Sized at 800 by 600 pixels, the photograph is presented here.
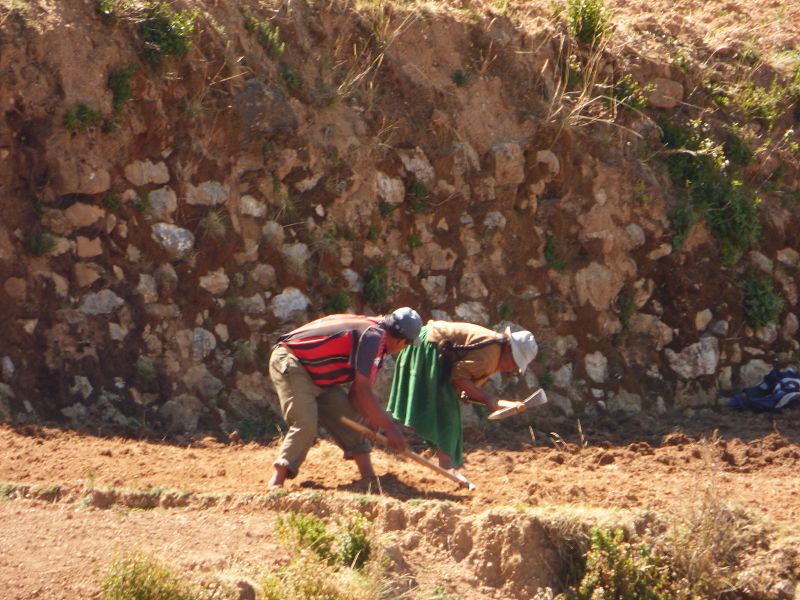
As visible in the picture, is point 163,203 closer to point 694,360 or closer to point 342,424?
point 342,424

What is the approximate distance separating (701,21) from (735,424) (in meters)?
5.56

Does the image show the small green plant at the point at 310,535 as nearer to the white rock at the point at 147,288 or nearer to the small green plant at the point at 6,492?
the small green plant at the point at 6,492

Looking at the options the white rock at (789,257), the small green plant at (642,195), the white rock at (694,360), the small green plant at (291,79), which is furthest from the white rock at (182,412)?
the white rock at (789,257)

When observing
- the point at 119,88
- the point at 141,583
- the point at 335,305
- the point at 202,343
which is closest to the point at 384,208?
the point at 335,305

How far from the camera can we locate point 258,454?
7.87 m

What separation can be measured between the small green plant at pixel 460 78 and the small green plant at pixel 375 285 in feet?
6.83

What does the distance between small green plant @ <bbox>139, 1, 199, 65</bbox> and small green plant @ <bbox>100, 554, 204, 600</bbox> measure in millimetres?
4619

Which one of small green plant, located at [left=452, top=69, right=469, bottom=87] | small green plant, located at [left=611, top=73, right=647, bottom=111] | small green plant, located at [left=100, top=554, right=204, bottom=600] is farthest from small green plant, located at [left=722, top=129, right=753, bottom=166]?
small green plant, located at [left=100, top=554, right=204, bottom=600]

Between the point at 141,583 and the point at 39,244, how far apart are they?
3.60 m

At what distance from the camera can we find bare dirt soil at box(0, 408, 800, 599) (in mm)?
5879

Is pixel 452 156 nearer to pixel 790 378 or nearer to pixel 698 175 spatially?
pixel 698 175

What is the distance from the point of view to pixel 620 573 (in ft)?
21.0

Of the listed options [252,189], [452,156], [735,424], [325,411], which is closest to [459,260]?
[452,156]

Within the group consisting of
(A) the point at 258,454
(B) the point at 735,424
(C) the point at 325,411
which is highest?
(C) the point at 325,411
